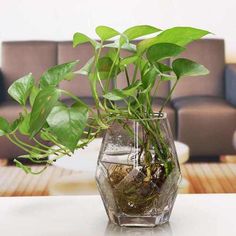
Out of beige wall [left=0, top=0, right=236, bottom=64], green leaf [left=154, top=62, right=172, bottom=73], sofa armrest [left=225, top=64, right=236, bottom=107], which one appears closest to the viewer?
green leaf [left=154, top=62, right=172, bottom=73]

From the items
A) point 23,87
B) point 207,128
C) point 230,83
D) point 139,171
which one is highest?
point 23,87

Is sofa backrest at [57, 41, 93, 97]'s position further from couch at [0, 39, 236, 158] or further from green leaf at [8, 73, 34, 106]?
green leaf at [8, 73, 34, 106]

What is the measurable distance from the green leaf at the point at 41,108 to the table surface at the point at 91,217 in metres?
0.19


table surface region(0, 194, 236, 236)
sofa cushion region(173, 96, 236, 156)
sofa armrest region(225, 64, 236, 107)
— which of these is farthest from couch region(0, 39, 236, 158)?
table surface region(0, 194, 236, 236)

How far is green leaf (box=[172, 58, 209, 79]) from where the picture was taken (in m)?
0.80

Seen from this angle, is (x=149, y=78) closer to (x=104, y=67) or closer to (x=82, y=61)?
(x=104, y=67)

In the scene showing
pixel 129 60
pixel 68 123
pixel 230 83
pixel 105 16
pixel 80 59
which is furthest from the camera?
pixel 105 16

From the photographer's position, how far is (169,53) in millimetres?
786

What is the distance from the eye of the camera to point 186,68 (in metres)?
0.81

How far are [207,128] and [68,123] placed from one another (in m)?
2.35

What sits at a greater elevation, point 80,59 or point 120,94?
point 120,94

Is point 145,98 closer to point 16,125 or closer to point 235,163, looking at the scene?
point 16,125

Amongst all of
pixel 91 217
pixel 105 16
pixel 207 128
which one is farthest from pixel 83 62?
pixel 91 217

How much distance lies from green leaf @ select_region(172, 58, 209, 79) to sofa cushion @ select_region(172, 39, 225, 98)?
2567 millimetres
